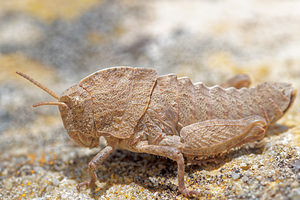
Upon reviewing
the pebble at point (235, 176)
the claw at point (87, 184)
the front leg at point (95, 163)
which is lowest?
the claw at point (87, 184)

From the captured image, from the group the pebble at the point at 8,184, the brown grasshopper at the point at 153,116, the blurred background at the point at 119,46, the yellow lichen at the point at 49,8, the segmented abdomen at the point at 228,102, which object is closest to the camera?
A: the brown grasshopper at the point at 153,116

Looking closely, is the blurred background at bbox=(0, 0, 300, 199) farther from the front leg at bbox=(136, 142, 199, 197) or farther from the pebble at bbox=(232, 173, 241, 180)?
the front leg at bbox=(136, 142, 199, 197)

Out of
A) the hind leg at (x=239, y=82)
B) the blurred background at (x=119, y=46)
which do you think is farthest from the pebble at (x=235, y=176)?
the blurred background at (x=119, y=46)

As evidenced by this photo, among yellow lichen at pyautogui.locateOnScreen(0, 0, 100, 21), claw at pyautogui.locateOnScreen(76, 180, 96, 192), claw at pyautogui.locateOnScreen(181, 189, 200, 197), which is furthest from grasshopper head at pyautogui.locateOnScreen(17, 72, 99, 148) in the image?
yellow lichen at pyautogui.locateOnScreen(0, 0, 100, 21)

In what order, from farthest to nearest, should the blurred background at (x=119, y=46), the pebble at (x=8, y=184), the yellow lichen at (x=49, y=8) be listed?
1. the yellow lichen at (x=49, y=8)
2. the blurred background at (x=119, y=46)
3. the pebble at (x=8, y=184)

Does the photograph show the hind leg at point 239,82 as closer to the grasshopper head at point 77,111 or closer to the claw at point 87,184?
the grasshopper head at point 77,111

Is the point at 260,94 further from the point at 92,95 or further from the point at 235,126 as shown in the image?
the point at 92,95
